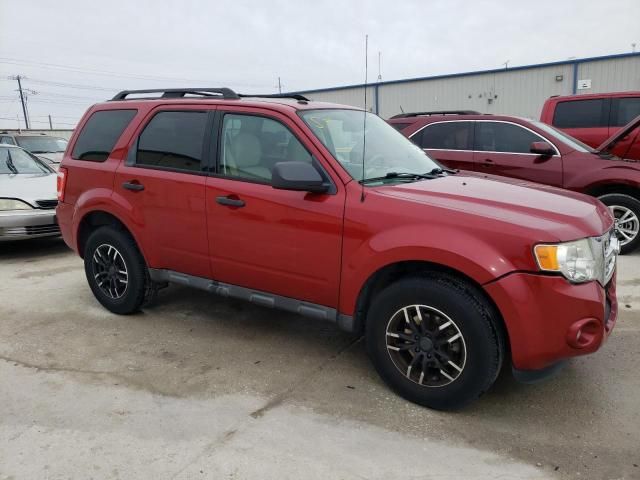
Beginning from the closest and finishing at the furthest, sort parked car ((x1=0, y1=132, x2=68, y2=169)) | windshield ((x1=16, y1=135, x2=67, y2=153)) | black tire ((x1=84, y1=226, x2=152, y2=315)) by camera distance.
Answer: black tire ((x1=84, y1=226, x2=152, y2=315)), parked car ((x1=0, y1=132, x2=68, y2=169)), windshield ((x1=16, y1=135, x2=67, y2=153))

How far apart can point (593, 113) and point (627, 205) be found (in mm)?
3146

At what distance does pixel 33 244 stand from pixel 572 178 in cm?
744

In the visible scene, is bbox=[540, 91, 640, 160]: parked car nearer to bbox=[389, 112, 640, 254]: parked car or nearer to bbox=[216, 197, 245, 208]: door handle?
bbox=[389, 112, 640, 254]: parked car

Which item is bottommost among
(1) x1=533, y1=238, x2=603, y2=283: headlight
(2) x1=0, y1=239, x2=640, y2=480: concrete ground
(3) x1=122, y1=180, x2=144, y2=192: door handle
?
(2) x1=0, y1=239, x2=640, y2=480: concrete ground

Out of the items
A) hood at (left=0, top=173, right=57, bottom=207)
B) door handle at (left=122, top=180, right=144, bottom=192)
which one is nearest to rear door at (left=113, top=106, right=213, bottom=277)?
door handle at (left=122, top=180, right=144, bottom=192)

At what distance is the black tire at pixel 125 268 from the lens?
4.33 metres

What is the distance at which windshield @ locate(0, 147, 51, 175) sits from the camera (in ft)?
25.4

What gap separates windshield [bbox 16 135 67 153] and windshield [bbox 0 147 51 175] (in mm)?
5403

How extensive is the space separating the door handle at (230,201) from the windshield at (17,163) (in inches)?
218

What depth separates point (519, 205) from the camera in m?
2.93

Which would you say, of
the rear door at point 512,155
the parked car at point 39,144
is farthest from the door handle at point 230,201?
the parked car at point 39,144

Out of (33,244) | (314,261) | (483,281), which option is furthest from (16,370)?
(33,244)

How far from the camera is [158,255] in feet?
13.6

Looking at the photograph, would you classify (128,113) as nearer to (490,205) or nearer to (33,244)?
(490,205)
